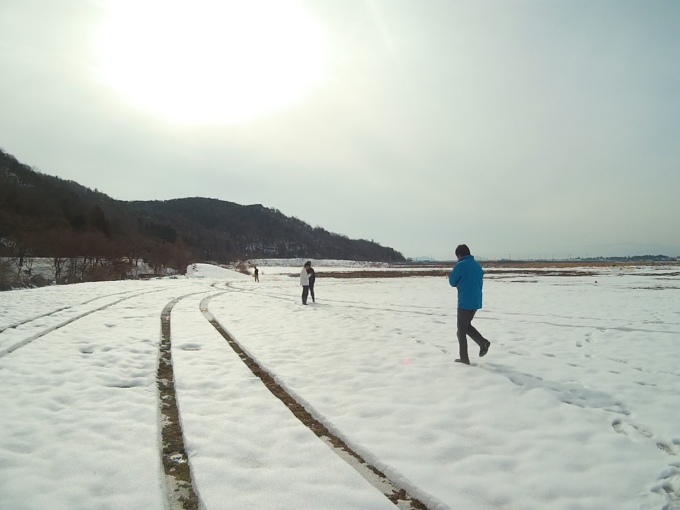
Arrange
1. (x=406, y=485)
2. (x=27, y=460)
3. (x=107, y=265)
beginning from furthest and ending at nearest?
(x=107, y=265) < (x=27, y=460) < (x=406, y=485)

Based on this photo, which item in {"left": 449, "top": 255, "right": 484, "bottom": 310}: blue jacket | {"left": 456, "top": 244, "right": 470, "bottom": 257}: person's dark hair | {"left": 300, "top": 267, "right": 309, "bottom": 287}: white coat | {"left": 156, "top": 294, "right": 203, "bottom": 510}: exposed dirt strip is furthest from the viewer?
{"left": 300, "top": 267, "right": 309, "bottom": 287}: white coat

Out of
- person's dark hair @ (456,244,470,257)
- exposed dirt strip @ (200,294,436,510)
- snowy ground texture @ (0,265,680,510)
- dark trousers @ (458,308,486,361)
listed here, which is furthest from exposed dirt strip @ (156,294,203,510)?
person's dark hair @ (456,244,470,257)

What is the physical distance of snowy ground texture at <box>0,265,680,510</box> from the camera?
3070 mm

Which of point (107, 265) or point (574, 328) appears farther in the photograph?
point (107, 265)

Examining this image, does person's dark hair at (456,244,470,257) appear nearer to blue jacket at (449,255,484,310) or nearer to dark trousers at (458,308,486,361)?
blue jacket at (449,255,484,310)

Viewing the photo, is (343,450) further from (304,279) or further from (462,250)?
(304,279)

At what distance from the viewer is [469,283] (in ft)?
22.0

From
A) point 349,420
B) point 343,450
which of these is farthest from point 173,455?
point 349,420

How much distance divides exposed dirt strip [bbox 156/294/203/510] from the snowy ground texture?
0.28 ft

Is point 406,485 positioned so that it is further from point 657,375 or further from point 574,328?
point 574,328

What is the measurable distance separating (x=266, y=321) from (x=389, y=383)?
6772 millimetres

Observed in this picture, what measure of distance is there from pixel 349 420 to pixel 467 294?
3.50 metres

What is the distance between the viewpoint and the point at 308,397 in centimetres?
520

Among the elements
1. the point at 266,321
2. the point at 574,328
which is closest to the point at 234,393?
the point at 266,321
